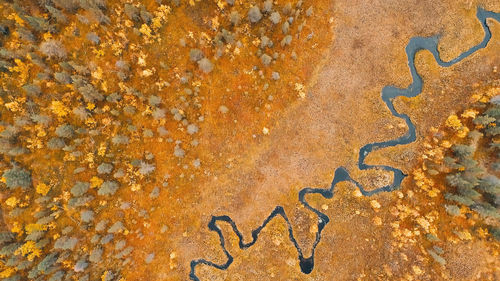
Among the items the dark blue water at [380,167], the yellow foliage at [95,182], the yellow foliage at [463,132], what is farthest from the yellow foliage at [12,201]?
the yellow foliage at [463,132]

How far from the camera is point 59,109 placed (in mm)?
45781

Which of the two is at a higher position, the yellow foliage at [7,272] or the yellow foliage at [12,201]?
the yellow foliage at [12,201]

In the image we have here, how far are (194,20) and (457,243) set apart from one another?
67.9 meters

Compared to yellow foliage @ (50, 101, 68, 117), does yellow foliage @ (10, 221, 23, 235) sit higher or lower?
lower

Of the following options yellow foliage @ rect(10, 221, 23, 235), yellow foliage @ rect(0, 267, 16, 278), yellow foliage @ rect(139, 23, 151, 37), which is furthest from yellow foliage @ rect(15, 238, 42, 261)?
yellow foliage @ rect(139, 23, 151, 37)

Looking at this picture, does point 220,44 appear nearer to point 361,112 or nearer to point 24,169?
point 361,112

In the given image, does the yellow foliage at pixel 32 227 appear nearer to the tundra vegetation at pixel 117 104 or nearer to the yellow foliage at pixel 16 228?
the tundra vegetation at pixel 117 104

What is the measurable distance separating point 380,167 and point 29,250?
69111 mm

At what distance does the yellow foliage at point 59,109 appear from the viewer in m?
45.6

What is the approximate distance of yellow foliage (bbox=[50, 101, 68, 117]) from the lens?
150 ft

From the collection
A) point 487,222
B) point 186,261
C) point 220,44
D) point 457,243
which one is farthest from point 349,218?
point 220,44

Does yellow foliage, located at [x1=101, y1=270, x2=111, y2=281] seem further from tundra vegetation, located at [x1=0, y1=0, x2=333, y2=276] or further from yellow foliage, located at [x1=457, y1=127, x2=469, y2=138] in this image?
yellow foliage, located at [x1=457, y1=127, x2=469, y2=138]

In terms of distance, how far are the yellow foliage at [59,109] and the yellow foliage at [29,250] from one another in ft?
79.0

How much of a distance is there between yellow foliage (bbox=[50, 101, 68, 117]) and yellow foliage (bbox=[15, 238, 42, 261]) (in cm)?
2407
